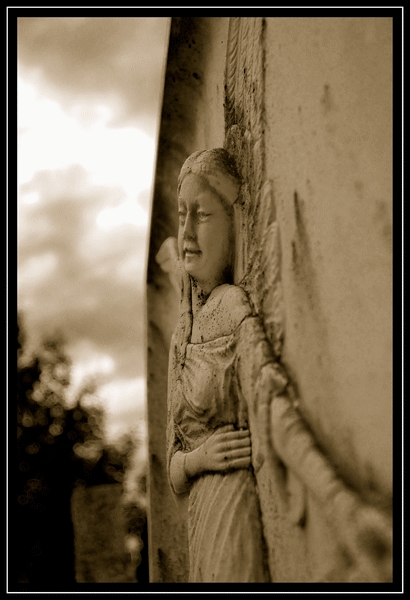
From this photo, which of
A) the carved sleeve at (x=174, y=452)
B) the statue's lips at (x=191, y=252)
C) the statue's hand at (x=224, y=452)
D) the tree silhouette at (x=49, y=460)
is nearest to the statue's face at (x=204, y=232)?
the statue's lips at (x=191, y=252)

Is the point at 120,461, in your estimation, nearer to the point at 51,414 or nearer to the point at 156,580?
the point at 51,414

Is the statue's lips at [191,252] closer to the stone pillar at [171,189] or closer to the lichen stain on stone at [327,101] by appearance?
the stone pillar at [171,189]

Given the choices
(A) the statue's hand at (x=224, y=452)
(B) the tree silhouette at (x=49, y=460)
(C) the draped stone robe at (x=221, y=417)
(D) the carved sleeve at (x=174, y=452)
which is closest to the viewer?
(C) the draped stone robe at (x=221, y=417)

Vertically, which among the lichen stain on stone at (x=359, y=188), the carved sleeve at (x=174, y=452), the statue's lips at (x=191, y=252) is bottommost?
the carved sleeve at (x=174, y=452)

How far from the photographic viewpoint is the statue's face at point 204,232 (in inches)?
131

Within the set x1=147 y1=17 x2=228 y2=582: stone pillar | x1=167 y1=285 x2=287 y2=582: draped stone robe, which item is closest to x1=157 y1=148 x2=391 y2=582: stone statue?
x1=167 y1=285 x2=287 y2=582: draped stone robe

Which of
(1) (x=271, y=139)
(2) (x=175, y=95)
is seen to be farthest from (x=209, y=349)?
(2) (x=175, y=95)

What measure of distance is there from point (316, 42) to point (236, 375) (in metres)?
1.35

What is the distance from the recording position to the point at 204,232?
334 centimetres

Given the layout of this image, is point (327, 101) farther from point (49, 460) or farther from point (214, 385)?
point (49, 460)

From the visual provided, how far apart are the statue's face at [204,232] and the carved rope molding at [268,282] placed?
7 centimetres

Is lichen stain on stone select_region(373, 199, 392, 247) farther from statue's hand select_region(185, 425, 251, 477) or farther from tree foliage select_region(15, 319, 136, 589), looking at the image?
tree foliage select_region(15, 319, 136, 589)

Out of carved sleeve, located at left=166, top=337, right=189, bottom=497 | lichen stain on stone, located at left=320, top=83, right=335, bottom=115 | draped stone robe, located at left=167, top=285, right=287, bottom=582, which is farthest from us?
carved sleeve, located at left=166, top=337, right=189, bottom=497

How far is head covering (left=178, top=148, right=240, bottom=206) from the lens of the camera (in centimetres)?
333
